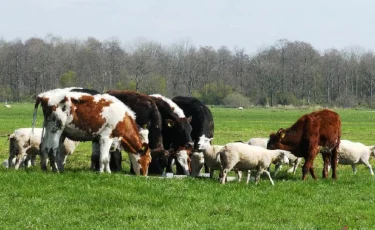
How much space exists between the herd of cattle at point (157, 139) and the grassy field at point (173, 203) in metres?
1.30

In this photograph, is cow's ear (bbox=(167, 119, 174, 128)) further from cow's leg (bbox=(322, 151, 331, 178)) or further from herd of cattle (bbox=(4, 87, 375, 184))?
cow's leg (bbox=(322, 151, 331, 178))

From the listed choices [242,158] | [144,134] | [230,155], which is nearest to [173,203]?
[230,155]

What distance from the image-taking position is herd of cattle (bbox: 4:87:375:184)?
17.3 metres

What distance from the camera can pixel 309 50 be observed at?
529 ft

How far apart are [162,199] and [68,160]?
12.0 meters

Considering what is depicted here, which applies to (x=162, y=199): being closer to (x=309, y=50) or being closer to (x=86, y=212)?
(x=86, y=212)

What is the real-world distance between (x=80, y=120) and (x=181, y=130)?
4768 millimetres

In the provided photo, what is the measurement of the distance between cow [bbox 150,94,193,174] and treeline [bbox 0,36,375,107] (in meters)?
110

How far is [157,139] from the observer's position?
20.7m

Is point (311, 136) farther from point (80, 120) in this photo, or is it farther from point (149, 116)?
point (80, 120)

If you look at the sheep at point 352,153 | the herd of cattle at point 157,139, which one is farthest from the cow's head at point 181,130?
the sheep at point 352,153

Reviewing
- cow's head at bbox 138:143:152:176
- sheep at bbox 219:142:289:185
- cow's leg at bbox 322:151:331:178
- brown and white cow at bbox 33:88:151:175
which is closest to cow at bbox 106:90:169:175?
cow's head at bbox 138:143:152:176

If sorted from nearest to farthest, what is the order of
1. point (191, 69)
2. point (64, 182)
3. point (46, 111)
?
point (64, 182) → point (46, 111) → point (191, 69)

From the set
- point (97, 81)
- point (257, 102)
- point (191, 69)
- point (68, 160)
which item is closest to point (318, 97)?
point (257, 102)
